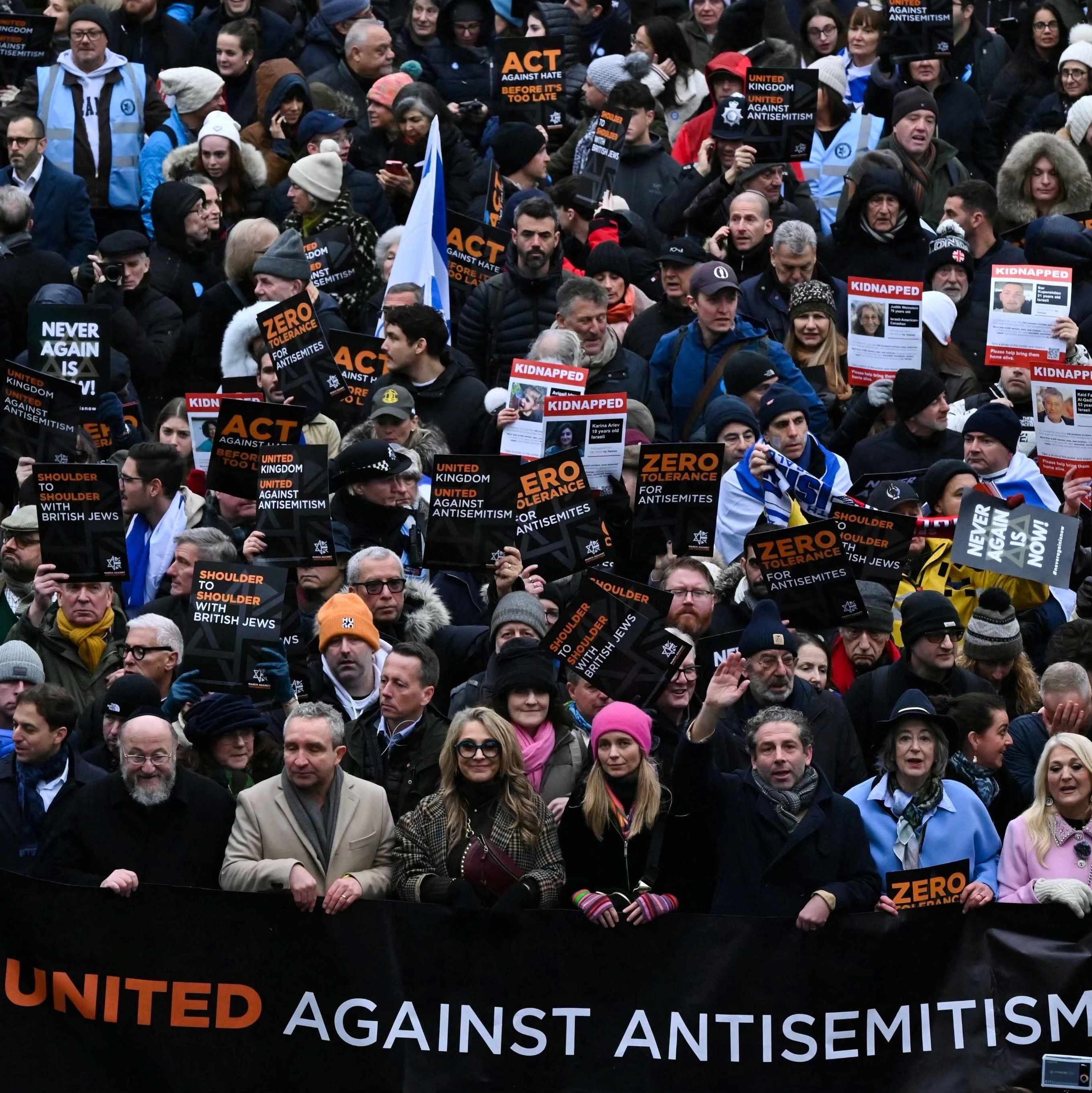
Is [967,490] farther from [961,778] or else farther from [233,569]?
[233,569]

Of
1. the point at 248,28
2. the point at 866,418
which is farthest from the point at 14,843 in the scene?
the point at 248,28

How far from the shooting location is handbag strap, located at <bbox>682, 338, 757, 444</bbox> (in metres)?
13.7

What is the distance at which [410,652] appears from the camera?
10719 mm

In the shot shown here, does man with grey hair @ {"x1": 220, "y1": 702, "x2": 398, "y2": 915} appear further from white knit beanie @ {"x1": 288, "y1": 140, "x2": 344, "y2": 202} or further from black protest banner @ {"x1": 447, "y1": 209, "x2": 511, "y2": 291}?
white knit beanie @ {"x1": 288, "y1": 140, "x2": 344, "y2": 202}

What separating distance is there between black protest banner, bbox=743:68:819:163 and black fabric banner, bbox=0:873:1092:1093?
702cm

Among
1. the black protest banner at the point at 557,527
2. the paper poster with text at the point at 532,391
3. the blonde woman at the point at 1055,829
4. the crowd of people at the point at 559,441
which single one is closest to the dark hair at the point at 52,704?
the crowd of people at the point at 559,441

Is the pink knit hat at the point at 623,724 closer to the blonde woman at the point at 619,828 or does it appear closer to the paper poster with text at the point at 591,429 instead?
the blonde woman at the point at 619,828

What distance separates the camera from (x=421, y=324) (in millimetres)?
13430

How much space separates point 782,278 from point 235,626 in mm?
4667

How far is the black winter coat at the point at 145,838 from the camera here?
988cm

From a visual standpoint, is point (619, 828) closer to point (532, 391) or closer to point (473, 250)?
point (532, 391)

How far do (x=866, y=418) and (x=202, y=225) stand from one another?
13.9 ft

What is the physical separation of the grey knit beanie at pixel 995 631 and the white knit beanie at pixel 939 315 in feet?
9.90

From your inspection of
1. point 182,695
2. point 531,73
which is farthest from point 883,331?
point 182,695
